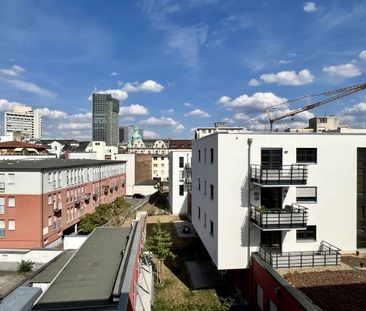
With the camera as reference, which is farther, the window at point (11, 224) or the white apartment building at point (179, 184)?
the white apartment building at point (179, 184)

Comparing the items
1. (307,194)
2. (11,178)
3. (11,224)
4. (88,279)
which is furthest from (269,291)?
(11,178)

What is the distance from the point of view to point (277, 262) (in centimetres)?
1916

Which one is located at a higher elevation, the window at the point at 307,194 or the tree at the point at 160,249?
the window at the point at 307,194

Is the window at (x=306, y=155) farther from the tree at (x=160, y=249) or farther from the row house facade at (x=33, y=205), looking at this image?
the row house facade at (x=33, y=205)

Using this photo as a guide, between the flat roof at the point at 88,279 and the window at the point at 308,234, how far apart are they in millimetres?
12276

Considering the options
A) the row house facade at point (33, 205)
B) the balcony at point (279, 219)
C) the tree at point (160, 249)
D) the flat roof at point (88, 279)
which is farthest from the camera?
the row house facade at point (33, 205)

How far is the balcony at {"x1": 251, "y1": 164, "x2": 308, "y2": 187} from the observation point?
20188 millimetres

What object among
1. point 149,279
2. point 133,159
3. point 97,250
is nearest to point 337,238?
point 149,279

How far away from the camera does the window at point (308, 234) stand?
2198 cm

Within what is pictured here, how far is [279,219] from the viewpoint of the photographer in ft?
65.1

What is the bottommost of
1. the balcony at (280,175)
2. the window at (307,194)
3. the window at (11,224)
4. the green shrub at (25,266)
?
the green shrub at (25,266)

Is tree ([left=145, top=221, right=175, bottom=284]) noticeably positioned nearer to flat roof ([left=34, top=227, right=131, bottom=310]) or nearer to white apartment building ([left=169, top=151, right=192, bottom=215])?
flat roof ([left=34, top=227, right=131, bottom=310])

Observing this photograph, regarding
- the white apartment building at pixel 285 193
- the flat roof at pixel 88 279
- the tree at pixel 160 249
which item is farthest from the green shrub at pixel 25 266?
the white apartment building at pixel 285 193

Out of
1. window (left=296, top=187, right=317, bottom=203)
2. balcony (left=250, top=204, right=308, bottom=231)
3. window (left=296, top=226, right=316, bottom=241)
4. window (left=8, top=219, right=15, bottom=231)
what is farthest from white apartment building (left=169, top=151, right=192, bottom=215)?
balcony (left=250, top=204, right=308, bottom=231)
